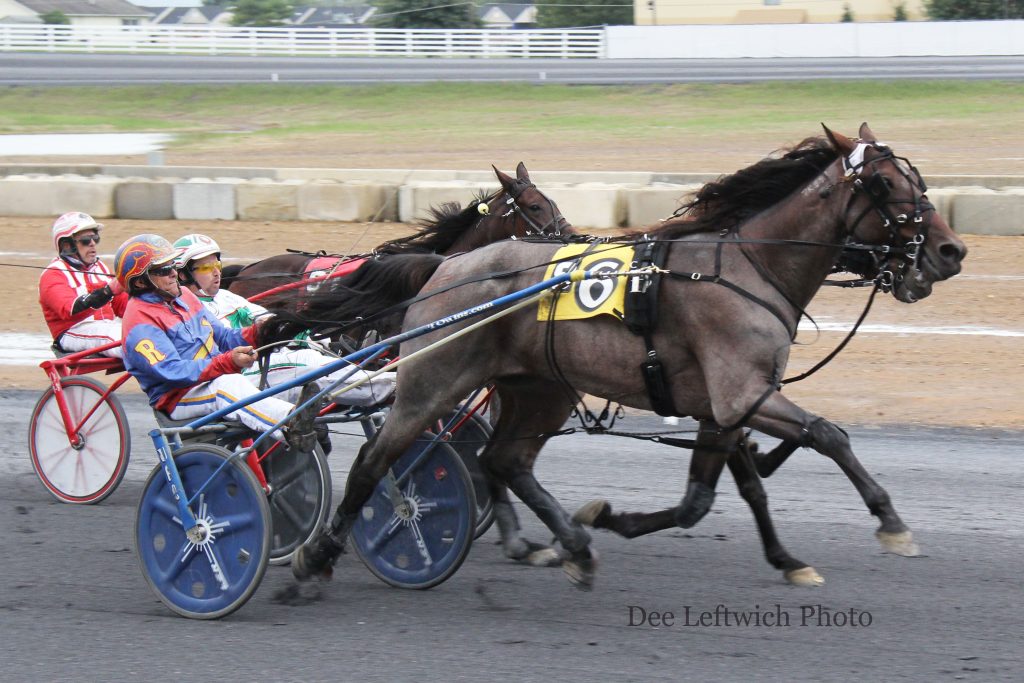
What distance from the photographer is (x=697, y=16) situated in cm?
4322

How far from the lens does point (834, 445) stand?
4809mm

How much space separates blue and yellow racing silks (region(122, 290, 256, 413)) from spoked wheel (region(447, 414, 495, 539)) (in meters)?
1.29

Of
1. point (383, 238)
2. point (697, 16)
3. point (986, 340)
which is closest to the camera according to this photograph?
point (986, 340)

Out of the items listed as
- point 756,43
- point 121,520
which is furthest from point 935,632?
point 756,43

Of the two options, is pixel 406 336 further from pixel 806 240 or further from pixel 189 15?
pixel 189 15

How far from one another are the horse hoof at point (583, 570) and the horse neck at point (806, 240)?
4.24 ft

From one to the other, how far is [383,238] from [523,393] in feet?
29.5

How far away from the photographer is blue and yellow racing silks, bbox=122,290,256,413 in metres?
5.30

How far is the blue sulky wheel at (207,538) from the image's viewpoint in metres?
5.04

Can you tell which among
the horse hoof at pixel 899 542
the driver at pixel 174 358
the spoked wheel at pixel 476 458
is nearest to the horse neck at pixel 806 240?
the horse hoof at pixel 899 542

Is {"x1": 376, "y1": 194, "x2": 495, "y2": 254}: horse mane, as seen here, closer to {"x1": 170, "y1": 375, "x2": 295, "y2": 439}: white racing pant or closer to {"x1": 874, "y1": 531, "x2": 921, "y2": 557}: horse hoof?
{"x1": 170, "y1": 375, "x2": 295, "y2": 439}: white racing pant

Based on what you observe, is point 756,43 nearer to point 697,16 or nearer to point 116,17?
point 697,16

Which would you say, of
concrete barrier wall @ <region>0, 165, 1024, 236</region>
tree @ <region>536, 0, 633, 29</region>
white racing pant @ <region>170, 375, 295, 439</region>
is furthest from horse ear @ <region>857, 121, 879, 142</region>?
tree @ <region>536, 0, 633, 29</region>

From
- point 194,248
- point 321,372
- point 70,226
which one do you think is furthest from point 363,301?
point 70,226
